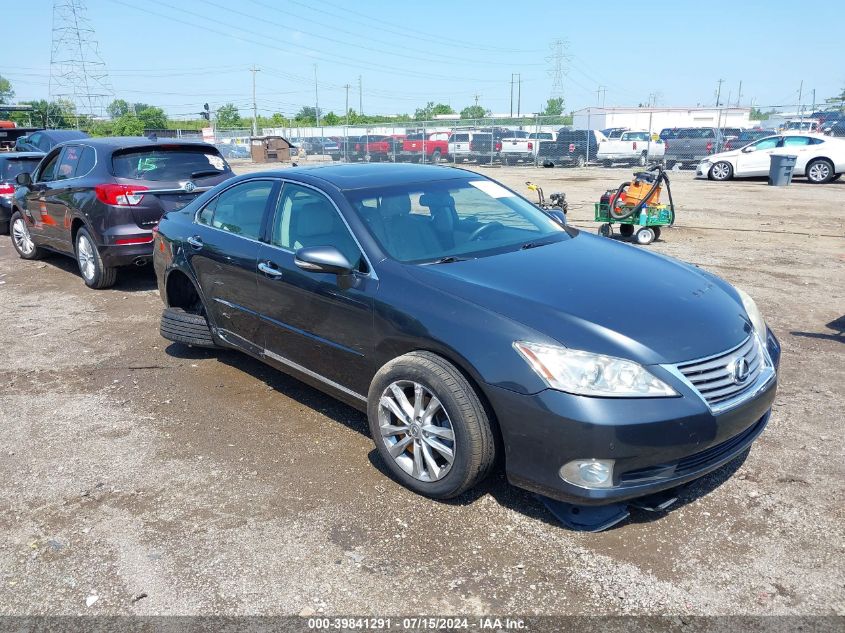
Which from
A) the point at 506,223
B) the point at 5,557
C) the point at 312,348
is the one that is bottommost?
the point at 5,557

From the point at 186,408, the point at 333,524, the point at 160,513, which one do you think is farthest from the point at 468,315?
the point at 186,408

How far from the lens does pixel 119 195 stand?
757 cm

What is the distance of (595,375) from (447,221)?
1.65 meters

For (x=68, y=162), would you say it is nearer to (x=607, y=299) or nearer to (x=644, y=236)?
(x=607, y=299)

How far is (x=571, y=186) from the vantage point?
21656 mm

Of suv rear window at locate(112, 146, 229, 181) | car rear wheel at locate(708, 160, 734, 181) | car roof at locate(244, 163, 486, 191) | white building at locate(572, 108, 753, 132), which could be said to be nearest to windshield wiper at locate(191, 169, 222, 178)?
suv rear window at locate(112, 146, 229, 181)

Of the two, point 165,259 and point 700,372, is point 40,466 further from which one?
point 700,372

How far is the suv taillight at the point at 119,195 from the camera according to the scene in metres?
7.58

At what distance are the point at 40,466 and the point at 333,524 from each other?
6.31ft

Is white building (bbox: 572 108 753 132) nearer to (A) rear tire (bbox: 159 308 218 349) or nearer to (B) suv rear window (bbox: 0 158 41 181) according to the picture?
(B) suv rear window (bbox: 0 158 41 181)

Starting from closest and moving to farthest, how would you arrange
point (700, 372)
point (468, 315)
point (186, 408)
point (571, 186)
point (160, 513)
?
point (700, 372) < point (468, 315) < point (160, 513) < point (186, 408) < point (571, 186)

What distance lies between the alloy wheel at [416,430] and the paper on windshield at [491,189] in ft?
6.16

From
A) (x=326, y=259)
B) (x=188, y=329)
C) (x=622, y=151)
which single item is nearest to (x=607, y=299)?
(x=326, y=259)

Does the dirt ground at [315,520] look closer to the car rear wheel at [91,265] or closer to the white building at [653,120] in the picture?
the car rear wheel at [91,265]
